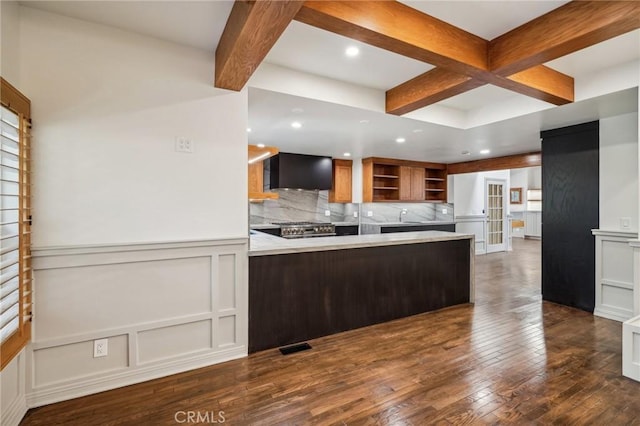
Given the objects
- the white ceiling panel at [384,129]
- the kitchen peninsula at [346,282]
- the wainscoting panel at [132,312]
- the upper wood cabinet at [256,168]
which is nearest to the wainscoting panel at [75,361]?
the wainscoting panel at [132,312]

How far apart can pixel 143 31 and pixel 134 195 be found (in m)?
1.14

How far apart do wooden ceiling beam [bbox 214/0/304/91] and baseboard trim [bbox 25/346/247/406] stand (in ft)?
7.08

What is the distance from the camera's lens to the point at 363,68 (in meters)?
2.79

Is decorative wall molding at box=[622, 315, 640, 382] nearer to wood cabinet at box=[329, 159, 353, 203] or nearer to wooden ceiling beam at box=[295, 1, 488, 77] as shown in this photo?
wooden ceiling beam at box=[295, 1, 488, 77]

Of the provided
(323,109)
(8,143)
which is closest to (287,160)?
(323,109)

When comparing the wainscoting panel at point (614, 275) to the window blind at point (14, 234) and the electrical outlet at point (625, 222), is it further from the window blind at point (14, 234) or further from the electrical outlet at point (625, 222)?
the window blind at point (14, 234)

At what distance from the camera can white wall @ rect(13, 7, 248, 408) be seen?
1.99 m

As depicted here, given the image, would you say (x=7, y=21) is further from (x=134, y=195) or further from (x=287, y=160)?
(x=287, y=160)

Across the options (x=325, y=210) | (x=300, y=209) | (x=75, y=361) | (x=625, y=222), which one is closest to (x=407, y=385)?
(x=75, y=361)

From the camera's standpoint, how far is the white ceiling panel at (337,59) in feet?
7.48

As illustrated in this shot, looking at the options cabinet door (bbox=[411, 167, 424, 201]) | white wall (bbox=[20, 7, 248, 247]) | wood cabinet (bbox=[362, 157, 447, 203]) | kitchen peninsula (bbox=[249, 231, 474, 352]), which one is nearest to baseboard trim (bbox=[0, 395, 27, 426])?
white wall (bbox=[20, 7, 248, 247])

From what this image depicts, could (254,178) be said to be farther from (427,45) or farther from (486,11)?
(486,11)

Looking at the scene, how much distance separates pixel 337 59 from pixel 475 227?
6813 mm

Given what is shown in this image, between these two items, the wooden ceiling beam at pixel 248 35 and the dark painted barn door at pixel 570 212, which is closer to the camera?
the wooden ceiling beam at pixel 248 35
